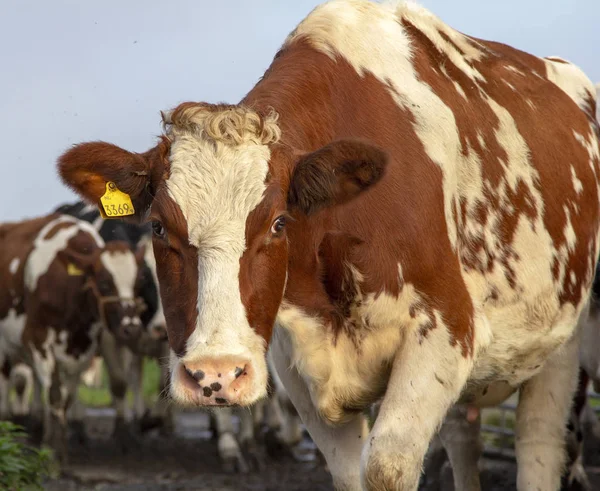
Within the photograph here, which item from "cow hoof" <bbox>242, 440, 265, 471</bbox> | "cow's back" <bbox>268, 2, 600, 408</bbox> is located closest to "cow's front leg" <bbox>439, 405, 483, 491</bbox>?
"cow's back" <bbox>268, 2, 600, 408</bbox>

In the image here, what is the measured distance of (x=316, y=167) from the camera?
516 centimetres

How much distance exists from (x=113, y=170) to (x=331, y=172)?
0.95 m

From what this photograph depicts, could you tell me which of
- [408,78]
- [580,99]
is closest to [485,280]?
[408,78]

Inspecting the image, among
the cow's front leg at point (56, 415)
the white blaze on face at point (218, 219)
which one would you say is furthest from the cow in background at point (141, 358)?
the white blaze on face at point (218, 219)

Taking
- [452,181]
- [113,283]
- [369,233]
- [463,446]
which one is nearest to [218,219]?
[369,233]

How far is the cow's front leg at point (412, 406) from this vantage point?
5395 millimetres

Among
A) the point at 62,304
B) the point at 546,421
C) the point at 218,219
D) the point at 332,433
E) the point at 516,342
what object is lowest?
the point at 62,304

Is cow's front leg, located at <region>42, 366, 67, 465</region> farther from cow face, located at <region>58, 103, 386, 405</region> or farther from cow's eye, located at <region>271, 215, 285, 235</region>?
cow's eye, located at <region>271, 215, 285, 235</region>

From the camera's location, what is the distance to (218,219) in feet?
16.2

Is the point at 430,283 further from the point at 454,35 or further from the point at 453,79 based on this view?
the point at 454,35

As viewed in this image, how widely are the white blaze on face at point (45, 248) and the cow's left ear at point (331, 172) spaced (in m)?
9.67

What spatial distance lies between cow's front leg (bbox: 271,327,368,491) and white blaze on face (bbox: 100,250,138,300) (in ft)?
25.5

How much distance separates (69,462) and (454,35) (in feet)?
24.8

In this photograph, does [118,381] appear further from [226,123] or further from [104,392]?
[104,392]
